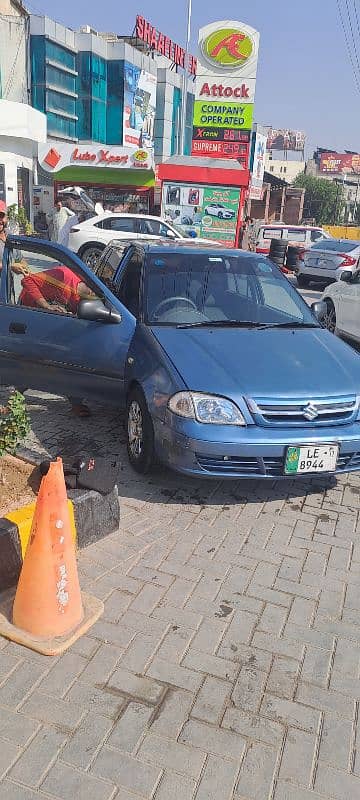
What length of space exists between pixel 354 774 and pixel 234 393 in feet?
7.18

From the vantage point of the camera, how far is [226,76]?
34219mm

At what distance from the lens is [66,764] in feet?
7.28

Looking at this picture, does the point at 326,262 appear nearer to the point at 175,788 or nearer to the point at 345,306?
the point at 345,306

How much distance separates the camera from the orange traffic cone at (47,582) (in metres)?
2.79

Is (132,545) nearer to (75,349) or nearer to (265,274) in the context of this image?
(75,349)

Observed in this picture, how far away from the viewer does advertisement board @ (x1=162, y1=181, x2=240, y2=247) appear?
64.8ft

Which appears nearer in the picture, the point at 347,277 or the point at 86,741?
the point at 86,741

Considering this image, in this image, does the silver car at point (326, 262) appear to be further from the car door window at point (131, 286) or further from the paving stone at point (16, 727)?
the paving stone at point (16, 727)

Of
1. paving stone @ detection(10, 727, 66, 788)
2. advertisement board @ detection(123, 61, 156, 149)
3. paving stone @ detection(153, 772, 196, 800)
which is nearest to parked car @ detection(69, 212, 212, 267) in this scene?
paving stone @ detection(10, 727, 66, 788)

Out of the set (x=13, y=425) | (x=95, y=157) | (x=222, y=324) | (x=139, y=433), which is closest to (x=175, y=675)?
(x=13, y=425)

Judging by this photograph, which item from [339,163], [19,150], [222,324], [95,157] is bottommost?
[222,324]

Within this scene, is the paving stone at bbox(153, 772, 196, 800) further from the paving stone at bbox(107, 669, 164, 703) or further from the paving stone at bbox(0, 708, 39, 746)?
the paving stone at bbox(0, 708, 39, 746)

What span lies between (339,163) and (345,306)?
155 m

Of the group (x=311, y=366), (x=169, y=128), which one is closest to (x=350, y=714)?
(x=311, y=366)
